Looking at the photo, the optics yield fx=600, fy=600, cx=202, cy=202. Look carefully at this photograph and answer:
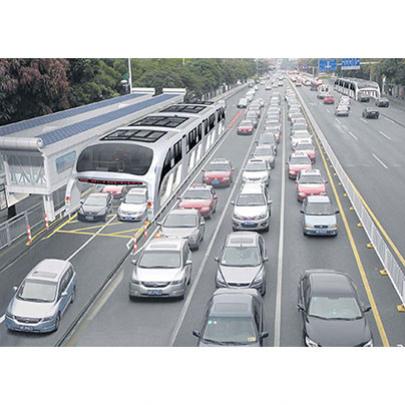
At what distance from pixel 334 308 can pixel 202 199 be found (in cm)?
993

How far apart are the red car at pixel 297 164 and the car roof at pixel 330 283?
42.4ft

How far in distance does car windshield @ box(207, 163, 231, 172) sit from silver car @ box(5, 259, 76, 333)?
11.9 m

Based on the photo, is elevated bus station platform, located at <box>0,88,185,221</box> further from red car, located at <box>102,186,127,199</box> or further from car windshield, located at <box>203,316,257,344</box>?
car windshield, located at <box>203,316,257,344</box>

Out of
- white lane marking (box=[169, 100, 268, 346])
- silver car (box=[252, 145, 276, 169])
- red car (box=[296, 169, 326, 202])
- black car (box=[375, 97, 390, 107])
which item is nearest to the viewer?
white lane marking (box=[169, 100, 268, 346])

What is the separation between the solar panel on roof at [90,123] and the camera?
19234mm

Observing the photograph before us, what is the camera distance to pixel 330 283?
17953 millimetres

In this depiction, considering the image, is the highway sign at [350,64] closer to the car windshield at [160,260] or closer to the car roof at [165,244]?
the car roof at [165,244]

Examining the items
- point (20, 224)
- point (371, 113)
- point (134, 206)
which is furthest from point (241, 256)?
point (371, 113)

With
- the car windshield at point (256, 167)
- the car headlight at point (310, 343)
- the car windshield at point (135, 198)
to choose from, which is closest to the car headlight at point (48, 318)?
the car windshield at point (135, 198)

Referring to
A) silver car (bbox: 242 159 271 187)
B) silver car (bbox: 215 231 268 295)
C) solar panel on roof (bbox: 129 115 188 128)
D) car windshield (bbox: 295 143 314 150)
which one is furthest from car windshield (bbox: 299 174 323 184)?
solar panel on roof (bbox: 129 115 188 128)

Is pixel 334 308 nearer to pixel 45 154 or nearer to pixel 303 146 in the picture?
pixel 45 154

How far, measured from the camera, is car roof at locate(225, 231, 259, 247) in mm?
20609

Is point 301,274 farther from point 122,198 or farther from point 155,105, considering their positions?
point 155,105

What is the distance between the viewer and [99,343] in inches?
671
